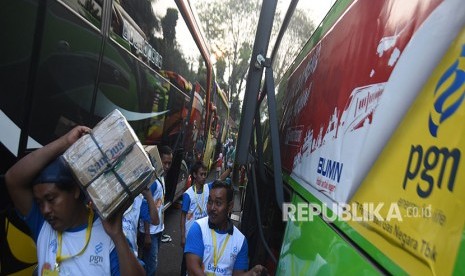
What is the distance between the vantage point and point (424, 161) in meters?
0.88

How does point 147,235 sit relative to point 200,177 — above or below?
below

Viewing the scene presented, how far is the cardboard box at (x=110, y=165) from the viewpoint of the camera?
1646 mm

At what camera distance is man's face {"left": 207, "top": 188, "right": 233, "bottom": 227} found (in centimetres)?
264

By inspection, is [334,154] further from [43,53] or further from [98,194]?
[43,53]

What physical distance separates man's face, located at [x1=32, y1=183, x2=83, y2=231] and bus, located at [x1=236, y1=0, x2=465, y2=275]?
0.96 metres

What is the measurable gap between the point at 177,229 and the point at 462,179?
23.3 ft

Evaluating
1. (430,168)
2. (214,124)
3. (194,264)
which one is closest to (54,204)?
(194,264)

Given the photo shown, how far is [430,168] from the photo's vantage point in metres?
0.85

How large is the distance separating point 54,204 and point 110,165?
0.31 meters

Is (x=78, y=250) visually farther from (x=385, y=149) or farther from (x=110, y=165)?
(x=385, y=149)

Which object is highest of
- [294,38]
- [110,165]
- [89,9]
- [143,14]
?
[143,14]

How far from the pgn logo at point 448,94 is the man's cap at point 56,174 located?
1.46 metres

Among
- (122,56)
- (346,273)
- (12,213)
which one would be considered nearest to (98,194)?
(12,213)

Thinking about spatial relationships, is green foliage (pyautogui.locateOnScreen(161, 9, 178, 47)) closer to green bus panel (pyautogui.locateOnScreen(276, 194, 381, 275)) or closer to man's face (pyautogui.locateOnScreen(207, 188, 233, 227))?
man's face (pyautogui.locateOnScreen(207, 188, 233, 227))
